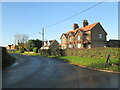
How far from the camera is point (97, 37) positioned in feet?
127

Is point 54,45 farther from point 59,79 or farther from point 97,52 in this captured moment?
point 59,79

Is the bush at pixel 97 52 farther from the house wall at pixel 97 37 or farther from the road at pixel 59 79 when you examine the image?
the house wall at pixel 97 37

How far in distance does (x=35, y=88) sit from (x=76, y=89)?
209 cm

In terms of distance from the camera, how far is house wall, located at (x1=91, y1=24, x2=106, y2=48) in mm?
38062

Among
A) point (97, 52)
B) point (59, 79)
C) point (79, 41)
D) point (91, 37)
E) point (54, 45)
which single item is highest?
point (91, 37)

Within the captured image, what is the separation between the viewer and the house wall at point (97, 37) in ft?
125

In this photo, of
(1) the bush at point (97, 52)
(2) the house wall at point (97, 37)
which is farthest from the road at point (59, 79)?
(2) the house wall at point (97, 37)

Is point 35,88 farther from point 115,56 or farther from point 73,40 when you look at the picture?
point 73,40

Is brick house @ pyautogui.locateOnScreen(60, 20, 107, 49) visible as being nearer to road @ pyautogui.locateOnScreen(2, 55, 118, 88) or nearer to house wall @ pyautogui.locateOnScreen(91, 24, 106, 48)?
house wall @ pyautogui.locateOnScreen(91, 24, 106, 48)

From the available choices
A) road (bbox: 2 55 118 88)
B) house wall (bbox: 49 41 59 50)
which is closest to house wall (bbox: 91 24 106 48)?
road (bbox: 2 55 118 88)

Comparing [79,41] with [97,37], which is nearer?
[97,37]

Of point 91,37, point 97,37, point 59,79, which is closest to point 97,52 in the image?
point 59,79

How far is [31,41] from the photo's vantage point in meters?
70.6

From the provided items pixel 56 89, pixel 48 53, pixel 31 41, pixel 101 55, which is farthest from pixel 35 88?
pixel 31 41
